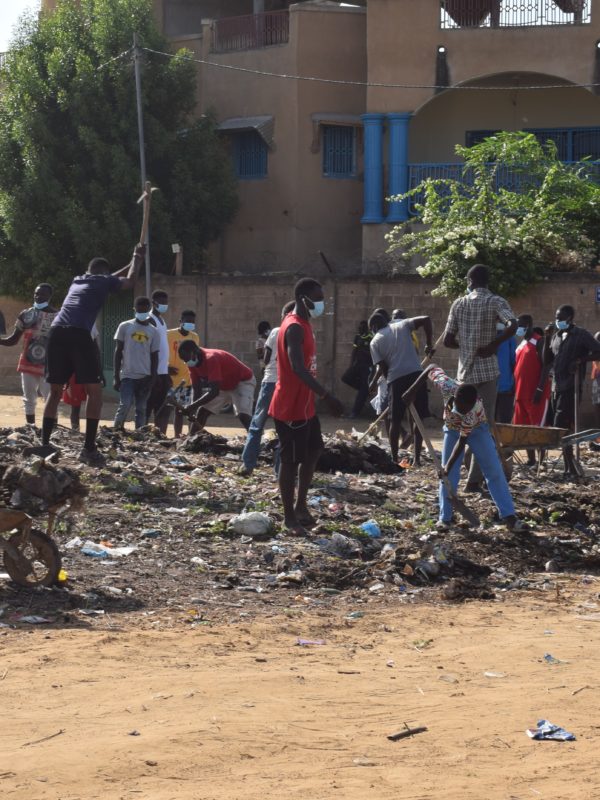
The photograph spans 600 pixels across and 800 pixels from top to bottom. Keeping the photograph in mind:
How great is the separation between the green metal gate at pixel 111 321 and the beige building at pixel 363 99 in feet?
11.8

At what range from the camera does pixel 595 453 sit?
1498 centimetres

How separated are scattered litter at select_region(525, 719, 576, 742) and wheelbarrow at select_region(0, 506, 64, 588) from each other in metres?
3.08

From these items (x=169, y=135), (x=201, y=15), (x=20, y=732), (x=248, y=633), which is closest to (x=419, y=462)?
(x=248, y=633)

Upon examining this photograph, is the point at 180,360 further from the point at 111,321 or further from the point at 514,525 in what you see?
the point at 111,321

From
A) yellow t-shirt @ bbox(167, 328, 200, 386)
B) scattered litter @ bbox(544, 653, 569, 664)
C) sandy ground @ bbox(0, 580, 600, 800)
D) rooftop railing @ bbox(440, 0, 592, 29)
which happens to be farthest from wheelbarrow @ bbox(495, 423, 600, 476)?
rooftop railing @ bbox(440, 0, 592, 29)

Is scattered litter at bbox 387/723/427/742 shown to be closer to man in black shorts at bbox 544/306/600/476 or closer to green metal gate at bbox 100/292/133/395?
man in black shorts at bbox 544/306/600/476

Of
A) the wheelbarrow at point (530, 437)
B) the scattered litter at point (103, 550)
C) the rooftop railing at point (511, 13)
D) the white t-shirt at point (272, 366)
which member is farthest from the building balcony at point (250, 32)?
the scattered litter at point (103, 550)

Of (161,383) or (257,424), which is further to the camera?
(161,383)

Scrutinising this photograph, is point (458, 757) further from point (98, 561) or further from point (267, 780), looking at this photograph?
point (98, 561)

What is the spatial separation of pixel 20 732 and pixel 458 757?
5.58 ft

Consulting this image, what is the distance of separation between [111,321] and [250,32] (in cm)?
690

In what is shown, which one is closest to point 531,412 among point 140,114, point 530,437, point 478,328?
point 530,437

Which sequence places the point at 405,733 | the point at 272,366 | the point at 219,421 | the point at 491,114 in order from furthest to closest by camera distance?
the point at 491,114 → the point at 219,421 → the point at 272,366 → the point at 405,733

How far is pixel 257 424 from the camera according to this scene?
10992 millimetres
